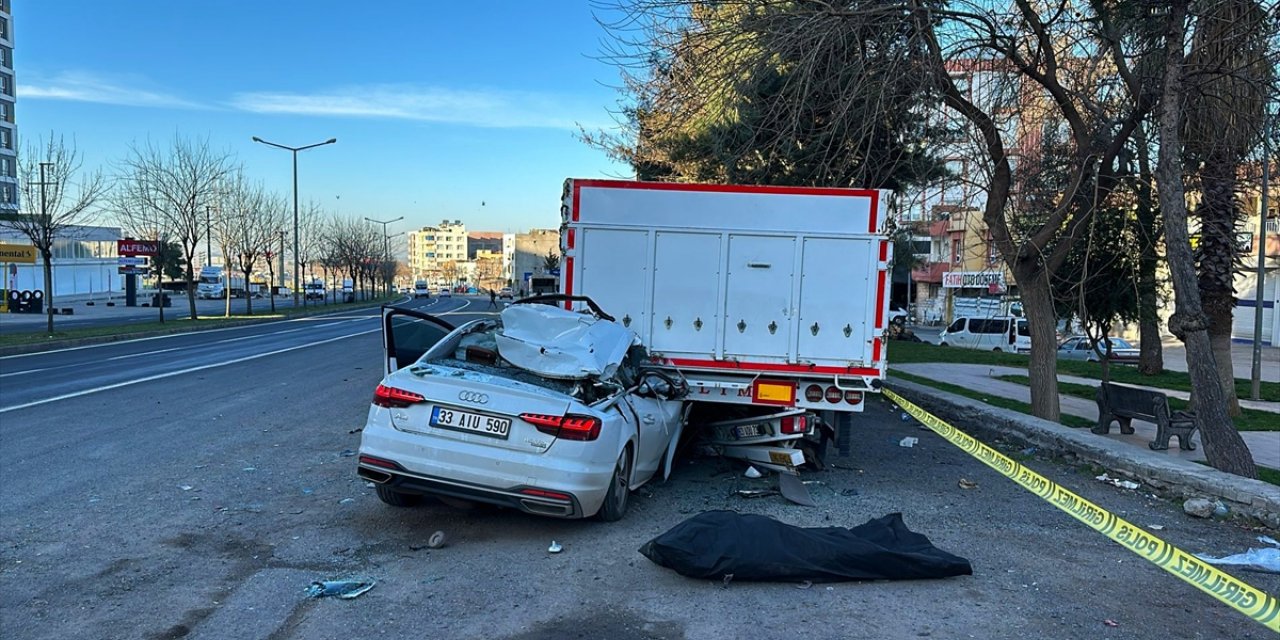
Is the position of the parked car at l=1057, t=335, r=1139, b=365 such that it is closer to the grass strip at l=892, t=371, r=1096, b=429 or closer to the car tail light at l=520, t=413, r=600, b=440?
the grass strip at l=892, t=371, r=1096, b=429

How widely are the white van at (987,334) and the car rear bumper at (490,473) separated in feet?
109

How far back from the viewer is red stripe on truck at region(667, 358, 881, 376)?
7.52 metres

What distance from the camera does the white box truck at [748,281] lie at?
7.54m

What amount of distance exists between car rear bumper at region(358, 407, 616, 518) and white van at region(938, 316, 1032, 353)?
33.2 m

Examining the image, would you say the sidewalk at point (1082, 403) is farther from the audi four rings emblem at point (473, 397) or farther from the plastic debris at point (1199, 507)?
the audi four rings emblem at point (473, 397)

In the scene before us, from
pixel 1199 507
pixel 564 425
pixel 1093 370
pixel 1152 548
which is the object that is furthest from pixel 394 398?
pixel 1093 370

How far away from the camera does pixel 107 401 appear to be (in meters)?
12.1

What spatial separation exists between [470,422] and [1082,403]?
14.0 meters

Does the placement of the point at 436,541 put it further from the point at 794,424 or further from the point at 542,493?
the point at 794,424

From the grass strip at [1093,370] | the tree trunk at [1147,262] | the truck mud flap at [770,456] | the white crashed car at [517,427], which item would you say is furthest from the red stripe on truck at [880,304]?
the grass strip at [1093,370]

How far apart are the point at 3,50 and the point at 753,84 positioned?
329 feet

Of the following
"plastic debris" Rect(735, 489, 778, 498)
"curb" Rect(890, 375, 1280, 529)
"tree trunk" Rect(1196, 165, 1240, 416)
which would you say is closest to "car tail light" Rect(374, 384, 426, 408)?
"plastic debris" Rect(735, 489, 778, 498)

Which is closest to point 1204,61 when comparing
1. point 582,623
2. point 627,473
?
point 627,473

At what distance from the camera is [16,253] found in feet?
165
